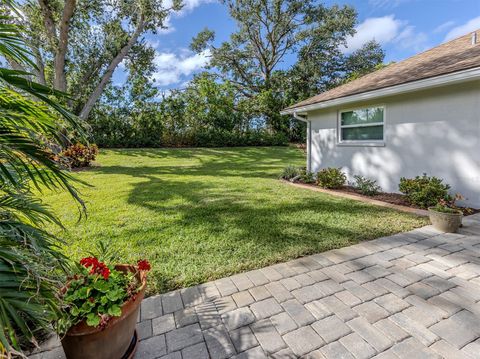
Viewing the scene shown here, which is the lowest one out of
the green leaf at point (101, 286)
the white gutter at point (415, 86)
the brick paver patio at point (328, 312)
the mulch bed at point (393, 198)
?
the brick paver patio at point (328, 312)

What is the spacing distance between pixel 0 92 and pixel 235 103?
20476 millimetres

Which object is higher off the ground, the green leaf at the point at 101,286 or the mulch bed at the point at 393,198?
the green leaf at the point at 101,286

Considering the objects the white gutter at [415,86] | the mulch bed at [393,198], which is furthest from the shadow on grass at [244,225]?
the white gutter at [415,86]

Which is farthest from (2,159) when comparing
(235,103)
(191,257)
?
(235,103)

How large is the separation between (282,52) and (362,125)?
63.6ft

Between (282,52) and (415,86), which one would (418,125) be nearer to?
(415,86)

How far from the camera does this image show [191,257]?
10.2 feet

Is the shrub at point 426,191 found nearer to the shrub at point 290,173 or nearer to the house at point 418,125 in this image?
the house at point 418,125

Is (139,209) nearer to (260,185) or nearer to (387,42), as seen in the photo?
(260,185)

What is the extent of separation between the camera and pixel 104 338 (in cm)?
152

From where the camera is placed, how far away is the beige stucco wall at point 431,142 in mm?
4871

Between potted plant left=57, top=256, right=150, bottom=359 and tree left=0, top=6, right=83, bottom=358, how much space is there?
5.5 inches

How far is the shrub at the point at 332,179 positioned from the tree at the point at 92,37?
1061 cm

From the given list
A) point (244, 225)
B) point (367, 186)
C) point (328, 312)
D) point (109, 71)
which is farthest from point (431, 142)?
point (109, 71)
